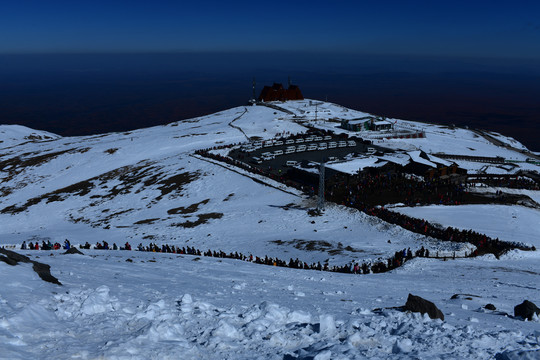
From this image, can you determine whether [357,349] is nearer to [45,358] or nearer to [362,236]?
[45,358]

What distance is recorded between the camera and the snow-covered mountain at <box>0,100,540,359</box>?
935 cm

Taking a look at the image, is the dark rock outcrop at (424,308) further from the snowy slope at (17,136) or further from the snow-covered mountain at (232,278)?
the snowy slope at (17,136)

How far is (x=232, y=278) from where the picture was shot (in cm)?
1866

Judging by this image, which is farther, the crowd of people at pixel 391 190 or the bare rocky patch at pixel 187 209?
the bare rocky patch at pixel 187 209

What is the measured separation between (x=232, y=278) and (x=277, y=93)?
127950 millimetres

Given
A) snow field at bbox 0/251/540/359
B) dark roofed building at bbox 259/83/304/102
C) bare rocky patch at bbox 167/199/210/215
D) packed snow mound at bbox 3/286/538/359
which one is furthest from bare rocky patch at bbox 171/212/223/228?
dark roofed building at bbox 259/83/304/102

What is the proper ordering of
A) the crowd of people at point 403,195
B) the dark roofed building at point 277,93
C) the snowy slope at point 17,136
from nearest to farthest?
the crowd of people at point 403,195
the snowy slope at point 17,136
the dark roofed building at point 277,93

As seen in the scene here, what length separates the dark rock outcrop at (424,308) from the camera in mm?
11637

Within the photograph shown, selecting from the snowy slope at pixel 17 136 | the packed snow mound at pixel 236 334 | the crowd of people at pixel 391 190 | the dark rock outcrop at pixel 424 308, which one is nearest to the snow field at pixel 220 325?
the packed snow mound at pixel 236 334

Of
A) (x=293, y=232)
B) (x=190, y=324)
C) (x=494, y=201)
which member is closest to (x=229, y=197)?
(x=293, y=232)

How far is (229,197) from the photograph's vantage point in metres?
47.2

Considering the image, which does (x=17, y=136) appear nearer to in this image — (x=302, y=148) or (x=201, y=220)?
(x=302, y=148)

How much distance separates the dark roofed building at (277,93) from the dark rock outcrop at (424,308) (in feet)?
429

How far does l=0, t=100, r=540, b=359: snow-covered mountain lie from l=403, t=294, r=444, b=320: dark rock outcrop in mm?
649
